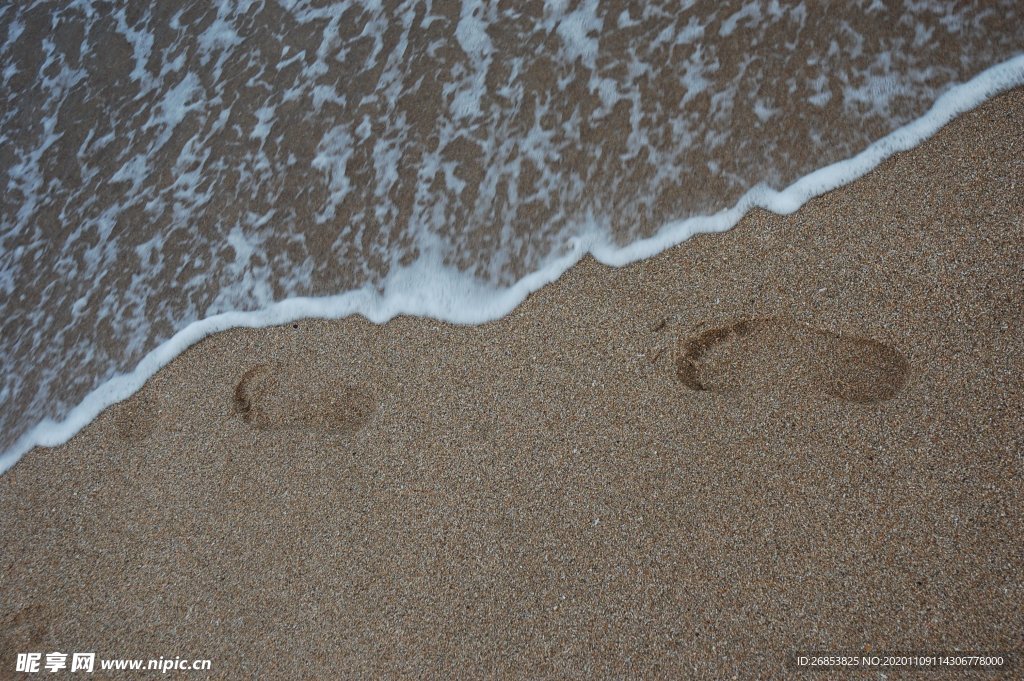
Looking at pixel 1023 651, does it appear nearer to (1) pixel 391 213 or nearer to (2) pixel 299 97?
(1) pixel 391 213

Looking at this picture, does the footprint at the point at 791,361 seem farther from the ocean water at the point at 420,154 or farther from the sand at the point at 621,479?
the ocean water at the point at 420,154

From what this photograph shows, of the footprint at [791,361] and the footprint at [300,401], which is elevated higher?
the footprint at [791,361]

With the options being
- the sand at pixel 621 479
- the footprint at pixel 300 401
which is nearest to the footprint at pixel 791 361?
the sand at pixel 621 479

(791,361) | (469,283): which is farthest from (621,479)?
(469,283)

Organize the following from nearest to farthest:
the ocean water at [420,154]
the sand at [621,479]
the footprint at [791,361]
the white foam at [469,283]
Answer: the sand at [621,479] → the footprint at [791,361] → the white foam at [469,283] → the ocean water at [420,154]

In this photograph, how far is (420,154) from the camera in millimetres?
2932

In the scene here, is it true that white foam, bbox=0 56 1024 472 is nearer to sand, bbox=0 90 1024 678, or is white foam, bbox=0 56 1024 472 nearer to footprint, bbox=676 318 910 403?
sand, bbox=0 90 1024 678

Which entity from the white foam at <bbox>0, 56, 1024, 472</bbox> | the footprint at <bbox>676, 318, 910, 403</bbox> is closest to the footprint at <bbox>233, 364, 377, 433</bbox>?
the white foam at <bbox>0, 56, 1024, 472</bbox>

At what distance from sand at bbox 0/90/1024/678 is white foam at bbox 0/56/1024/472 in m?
0.06

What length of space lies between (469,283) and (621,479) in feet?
2.99

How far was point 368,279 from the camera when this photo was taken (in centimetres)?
265

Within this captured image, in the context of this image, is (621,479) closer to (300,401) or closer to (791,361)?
(791,361)

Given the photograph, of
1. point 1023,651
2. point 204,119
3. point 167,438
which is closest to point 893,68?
point 1023,651

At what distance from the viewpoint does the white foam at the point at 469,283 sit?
226cm
